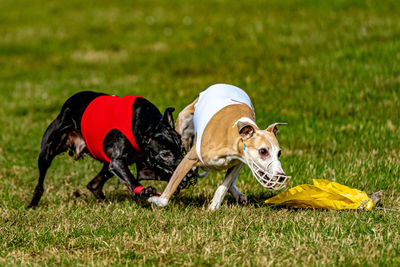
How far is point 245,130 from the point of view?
4.91 m

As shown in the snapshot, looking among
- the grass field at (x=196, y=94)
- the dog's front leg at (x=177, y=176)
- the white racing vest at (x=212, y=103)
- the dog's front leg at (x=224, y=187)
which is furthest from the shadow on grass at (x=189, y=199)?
the white racing vest at (x=212, y=103)

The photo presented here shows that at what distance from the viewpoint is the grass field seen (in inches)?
178

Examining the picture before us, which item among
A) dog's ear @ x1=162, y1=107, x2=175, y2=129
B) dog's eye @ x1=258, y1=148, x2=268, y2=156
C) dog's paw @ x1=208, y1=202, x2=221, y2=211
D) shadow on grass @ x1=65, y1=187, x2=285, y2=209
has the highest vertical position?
dog's ear @ x1=162, y1=107, x2=175, y2=129

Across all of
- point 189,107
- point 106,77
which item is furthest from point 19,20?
point 189,107

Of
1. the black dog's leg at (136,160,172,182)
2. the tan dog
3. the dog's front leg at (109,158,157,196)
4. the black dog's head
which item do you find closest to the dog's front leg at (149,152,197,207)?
the tan dog

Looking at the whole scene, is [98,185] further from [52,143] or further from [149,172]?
[149,172]

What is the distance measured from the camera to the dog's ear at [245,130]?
4848 millimetres

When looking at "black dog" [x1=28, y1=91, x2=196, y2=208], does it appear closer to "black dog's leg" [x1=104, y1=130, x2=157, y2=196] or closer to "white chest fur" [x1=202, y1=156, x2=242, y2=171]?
"black dog's leg" [x1=104, y1=130, x2=157, y2=196]

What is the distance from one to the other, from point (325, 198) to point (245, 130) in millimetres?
1343

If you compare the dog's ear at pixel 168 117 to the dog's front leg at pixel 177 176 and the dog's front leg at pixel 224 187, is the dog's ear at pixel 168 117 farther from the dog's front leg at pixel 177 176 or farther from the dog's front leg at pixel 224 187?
the dog's front leg at pixel 224 187

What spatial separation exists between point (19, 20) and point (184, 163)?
17.4m

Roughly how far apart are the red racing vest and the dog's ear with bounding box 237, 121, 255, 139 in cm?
147

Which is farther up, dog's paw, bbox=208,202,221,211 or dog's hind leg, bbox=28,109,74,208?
dog's hind leg, bbox=28,109,74,208

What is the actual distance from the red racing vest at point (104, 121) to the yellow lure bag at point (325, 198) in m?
1.77
